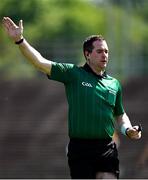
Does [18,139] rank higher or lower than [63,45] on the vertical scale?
lower

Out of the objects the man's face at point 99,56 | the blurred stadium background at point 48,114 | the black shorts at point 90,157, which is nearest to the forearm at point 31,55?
the man's face at point 99,56

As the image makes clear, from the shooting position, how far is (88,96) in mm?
8711

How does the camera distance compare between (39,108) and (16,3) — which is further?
(16,3)

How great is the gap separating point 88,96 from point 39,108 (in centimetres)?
713

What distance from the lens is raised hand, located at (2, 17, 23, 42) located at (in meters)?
8.62

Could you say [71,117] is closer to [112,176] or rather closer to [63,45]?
[112,176]

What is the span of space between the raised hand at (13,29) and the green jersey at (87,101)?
40 cm

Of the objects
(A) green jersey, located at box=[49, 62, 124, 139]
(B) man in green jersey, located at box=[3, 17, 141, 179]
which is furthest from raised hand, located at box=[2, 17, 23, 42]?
(A) green jersey, located at box=[49, 62, 124, 139]

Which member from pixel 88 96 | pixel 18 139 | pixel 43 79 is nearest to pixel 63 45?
pixel 43 79

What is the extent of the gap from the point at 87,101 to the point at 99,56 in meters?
0.40

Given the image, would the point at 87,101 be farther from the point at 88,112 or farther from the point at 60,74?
the point at 60,74

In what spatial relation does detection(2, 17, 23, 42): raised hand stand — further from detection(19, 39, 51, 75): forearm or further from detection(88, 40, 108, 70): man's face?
detection(88, 40, 108, 70): man's face

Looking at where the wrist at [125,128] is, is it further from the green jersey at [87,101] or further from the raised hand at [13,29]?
the raised hand at [13,29]

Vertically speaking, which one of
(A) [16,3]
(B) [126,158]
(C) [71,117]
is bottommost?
(B) [126,158]
